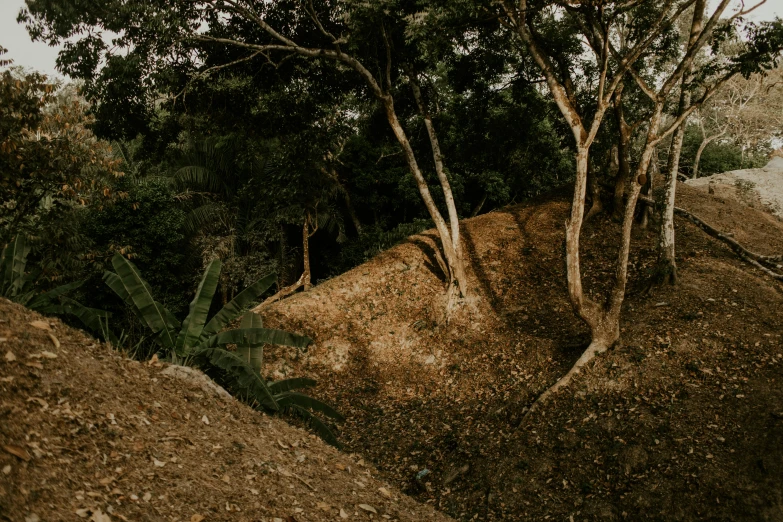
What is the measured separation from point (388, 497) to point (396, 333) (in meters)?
7.31

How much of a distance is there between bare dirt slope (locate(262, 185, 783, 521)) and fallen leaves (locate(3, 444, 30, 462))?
601cm

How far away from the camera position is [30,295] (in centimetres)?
672

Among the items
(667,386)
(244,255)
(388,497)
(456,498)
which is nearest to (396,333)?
(456,498)

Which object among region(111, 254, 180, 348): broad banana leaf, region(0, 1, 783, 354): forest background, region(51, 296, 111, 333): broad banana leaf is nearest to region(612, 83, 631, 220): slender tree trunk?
region(0, 1, 783, 354): forest background

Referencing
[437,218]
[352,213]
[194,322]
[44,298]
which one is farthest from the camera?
[352,213]

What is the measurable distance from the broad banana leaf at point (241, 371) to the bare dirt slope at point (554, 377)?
3341 mm

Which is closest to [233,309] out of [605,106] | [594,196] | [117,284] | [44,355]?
[117,284]

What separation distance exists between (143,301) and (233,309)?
1.10 m

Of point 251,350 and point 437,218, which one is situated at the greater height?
point 437,218

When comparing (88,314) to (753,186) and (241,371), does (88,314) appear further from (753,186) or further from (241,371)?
(753,186)

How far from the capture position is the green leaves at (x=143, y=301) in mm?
6852

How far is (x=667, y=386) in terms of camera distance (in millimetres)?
8852

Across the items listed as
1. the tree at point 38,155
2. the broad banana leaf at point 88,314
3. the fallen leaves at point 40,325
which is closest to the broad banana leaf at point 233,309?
the broad banana leaf at point 88,314

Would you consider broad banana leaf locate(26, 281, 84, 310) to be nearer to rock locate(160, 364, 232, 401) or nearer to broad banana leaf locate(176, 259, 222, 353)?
broad banana leaf locate(176, 259, 222, 353)
